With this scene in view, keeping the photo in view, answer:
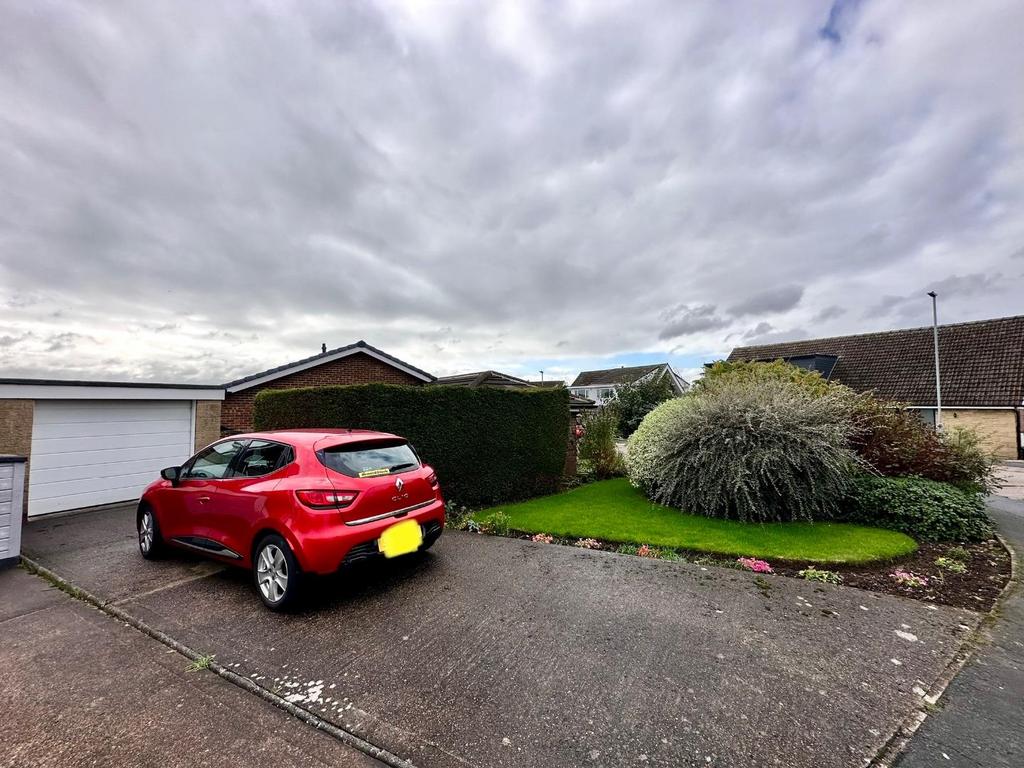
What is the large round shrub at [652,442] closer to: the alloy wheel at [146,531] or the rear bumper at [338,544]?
the rear bumper at [338,544]

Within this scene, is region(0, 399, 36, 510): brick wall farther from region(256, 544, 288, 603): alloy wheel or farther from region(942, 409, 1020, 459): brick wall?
region(942, 409, 1020, 459): brick wall

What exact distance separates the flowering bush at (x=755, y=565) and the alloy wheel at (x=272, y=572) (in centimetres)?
468

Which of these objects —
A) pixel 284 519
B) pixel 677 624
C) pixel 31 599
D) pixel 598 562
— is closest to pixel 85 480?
pixel 31 599

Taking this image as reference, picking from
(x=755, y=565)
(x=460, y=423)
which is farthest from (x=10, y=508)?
(x=755, y=565)

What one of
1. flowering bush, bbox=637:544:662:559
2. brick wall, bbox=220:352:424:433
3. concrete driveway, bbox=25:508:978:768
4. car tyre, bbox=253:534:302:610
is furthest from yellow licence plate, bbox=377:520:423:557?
brick wall, bbox=220:352:424:433

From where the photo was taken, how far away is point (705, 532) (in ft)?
21.6

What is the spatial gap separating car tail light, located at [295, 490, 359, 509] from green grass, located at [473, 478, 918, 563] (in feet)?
11.3

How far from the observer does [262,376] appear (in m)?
11.0

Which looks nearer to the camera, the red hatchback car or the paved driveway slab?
the paved driveway slab

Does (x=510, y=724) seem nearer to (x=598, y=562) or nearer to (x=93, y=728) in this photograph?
(x=93, y=728)

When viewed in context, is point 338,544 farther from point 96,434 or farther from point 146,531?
point 96,434

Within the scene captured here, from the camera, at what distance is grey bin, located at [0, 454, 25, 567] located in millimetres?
5141

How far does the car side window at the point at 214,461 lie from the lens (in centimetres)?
470

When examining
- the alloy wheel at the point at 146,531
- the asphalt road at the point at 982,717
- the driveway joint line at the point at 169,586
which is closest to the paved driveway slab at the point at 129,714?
the driveway joint line at the point at 169,586
